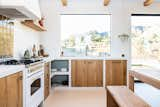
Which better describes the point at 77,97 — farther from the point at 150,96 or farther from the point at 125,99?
the point at 125,99

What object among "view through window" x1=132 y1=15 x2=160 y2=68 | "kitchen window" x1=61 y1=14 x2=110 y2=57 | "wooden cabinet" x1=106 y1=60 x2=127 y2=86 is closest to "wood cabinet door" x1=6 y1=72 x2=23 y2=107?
"wooden cabinet" x1=106 y1=60 x2=127 y2=86

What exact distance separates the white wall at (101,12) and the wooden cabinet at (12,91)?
384 cm

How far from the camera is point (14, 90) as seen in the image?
8.80 ft

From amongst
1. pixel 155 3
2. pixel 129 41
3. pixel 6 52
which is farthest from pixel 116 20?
pixel 6 52

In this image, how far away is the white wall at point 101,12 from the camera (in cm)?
666

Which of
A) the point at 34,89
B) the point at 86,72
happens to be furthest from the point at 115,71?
the point at 34,89

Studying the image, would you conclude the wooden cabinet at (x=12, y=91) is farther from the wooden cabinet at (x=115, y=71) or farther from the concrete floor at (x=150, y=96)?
the wooden cabinet at (x=115, y=71)

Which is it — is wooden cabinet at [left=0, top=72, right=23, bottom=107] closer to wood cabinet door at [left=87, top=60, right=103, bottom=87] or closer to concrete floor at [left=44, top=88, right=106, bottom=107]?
concrete floor at [left=44, top=88, right=106, bottom=107]

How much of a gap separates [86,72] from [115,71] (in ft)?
2.66

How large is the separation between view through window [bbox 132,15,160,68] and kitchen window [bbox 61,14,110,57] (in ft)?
3.48

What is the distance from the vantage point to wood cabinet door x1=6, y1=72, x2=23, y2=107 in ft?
8.18

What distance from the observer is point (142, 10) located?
6.76 m

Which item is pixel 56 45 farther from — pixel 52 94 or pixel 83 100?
pixel 83 100

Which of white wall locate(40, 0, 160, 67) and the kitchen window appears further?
the kitchen window
